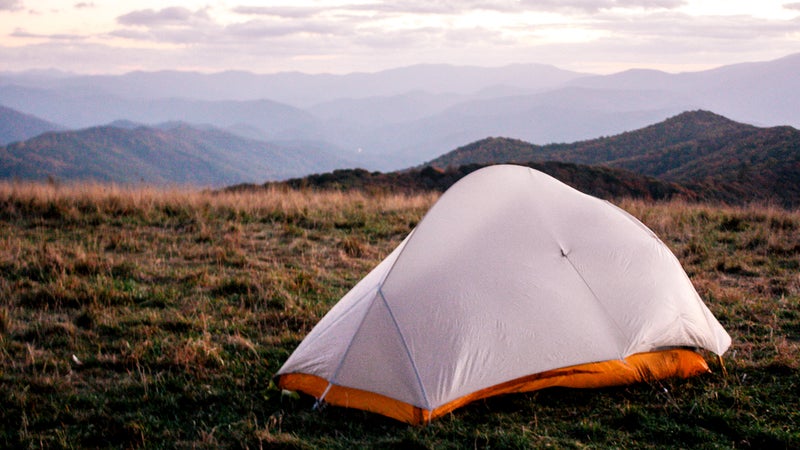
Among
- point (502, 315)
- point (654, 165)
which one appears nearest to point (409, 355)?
point (502, 315)

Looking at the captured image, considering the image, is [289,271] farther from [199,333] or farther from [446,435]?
[446,435]

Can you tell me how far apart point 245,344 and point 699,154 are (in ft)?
Result: 132

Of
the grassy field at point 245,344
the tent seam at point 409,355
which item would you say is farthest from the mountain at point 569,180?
the tent seam at point 409,355

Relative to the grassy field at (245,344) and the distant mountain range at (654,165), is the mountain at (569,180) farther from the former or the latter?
the grassy field at (245,344)

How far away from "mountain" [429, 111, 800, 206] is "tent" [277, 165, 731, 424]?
70.6 ft

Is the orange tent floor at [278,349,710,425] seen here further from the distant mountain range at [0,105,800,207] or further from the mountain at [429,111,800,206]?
the mountain at [429,111,800,206]

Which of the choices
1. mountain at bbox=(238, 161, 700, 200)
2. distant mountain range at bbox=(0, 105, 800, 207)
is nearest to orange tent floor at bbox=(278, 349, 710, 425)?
distant mountain range at bbox=(0, 105, 800, 207)

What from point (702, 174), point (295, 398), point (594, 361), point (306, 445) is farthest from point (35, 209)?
point (702, 174)

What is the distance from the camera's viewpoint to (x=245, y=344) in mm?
5277

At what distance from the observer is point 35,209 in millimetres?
10758

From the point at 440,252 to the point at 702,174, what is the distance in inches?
1320

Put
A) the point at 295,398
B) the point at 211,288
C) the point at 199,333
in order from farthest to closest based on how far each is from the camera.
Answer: the point at 211,288
the point at 199,333
the point at 295,398

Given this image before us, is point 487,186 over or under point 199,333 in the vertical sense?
over

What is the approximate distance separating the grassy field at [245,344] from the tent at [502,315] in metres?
0.18
